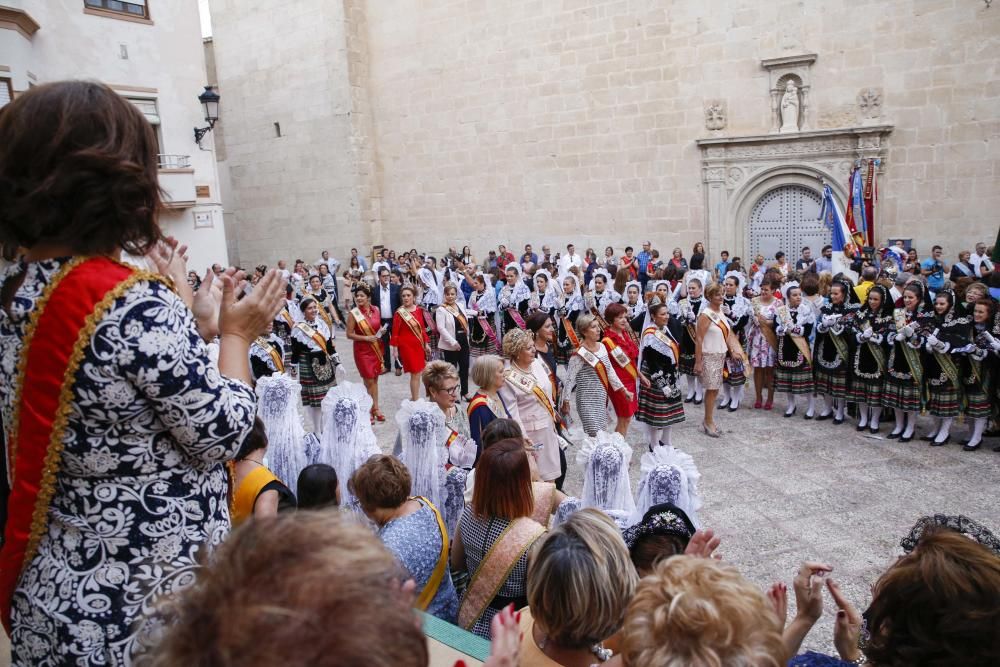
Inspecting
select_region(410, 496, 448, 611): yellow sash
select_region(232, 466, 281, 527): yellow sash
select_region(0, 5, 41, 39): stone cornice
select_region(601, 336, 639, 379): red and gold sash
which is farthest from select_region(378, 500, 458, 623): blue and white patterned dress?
select_region(0, 5, 41, 39): stone cornice

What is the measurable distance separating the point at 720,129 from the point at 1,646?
16513 mm

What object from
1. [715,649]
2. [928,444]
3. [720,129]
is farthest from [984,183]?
[715,649]

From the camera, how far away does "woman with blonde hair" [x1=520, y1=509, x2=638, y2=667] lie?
210 centimetres

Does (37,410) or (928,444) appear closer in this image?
(37,410)

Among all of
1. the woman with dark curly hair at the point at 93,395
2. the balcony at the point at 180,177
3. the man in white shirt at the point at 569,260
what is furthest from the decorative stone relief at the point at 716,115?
the woman with dark curly hair at the point at 93,395

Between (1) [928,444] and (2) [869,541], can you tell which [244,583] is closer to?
(2) [869,541]

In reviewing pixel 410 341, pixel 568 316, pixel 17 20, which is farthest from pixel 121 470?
pixel 17 20

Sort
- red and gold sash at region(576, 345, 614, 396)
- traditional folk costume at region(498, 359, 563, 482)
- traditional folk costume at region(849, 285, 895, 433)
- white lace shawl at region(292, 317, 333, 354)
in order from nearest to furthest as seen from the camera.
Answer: traditional folk costume at region(498, 359, 563, 482) → red and gold sash at region(576, 345, 614, 396) → traditional folk costume at region(849, 285, 895, 433) → white lace shawl at region(292, 317, 333, 354)

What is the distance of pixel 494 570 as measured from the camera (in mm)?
3016

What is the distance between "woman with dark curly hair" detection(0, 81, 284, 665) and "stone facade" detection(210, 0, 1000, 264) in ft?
54.4

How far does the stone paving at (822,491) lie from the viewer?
5383 millimetres

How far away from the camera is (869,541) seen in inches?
221

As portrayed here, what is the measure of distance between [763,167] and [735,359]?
8.91 meters

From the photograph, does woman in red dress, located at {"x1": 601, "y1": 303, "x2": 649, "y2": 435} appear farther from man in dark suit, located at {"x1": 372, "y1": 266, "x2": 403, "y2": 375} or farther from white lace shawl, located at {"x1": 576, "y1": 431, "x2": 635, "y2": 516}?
man in dark suit, located at {"x1": 372, "y1": 266, "x2": 403, "y2": 375}
